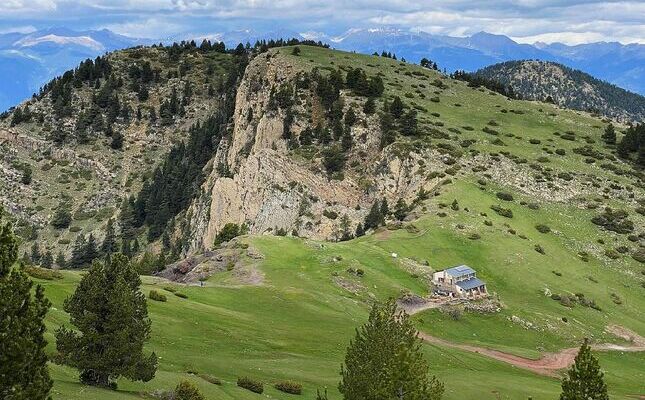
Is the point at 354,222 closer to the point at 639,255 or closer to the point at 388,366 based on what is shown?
the point at 639,255

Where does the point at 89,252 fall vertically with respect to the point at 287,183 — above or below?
below

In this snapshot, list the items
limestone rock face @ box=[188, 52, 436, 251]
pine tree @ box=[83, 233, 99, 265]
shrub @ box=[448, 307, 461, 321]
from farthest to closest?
1. pine tree @ box=[83, 233, 99, 265]
2. limestone rock face @ box=[188, 52, 436, 251]
3. shrub @ box=[448, 307, 461, 321]

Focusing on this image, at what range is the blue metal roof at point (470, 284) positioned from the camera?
6775cm

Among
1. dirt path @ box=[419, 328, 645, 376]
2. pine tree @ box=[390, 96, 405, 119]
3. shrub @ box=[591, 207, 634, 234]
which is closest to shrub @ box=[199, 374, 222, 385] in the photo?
dirt path @ box=[419, 328, 645, 376]

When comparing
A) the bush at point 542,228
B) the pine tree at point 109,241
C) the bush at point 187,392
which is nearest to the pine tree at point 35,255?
the pine tree at point 109,241

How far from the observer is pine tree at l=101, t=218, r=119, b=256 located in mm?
160000

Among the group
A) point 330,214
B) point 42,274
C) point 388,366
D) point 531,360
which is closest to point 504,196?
point 330,214

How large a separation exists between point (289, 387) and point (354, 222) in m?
72.9

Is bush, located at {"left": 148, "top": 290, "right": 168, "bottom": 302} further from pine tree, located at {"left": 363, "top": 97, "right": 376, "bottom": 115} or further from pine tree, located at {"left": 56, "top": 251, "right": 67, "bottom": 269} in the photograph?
pine tree, located at {"left": 56, "top": 251, "right": 67, "bottom": 269}

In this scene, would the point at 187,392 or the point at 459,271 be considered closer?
the point at 187,392

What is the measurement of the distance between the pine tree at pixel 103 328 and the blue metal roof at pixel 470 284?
45.7m

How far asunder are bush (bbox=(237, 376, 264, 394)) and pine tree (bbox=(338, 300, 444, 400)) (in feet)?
36.6

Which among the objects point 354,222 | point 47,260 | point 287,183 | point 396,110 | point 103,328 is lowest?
point 47,260

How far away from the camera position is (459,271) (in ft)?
229
